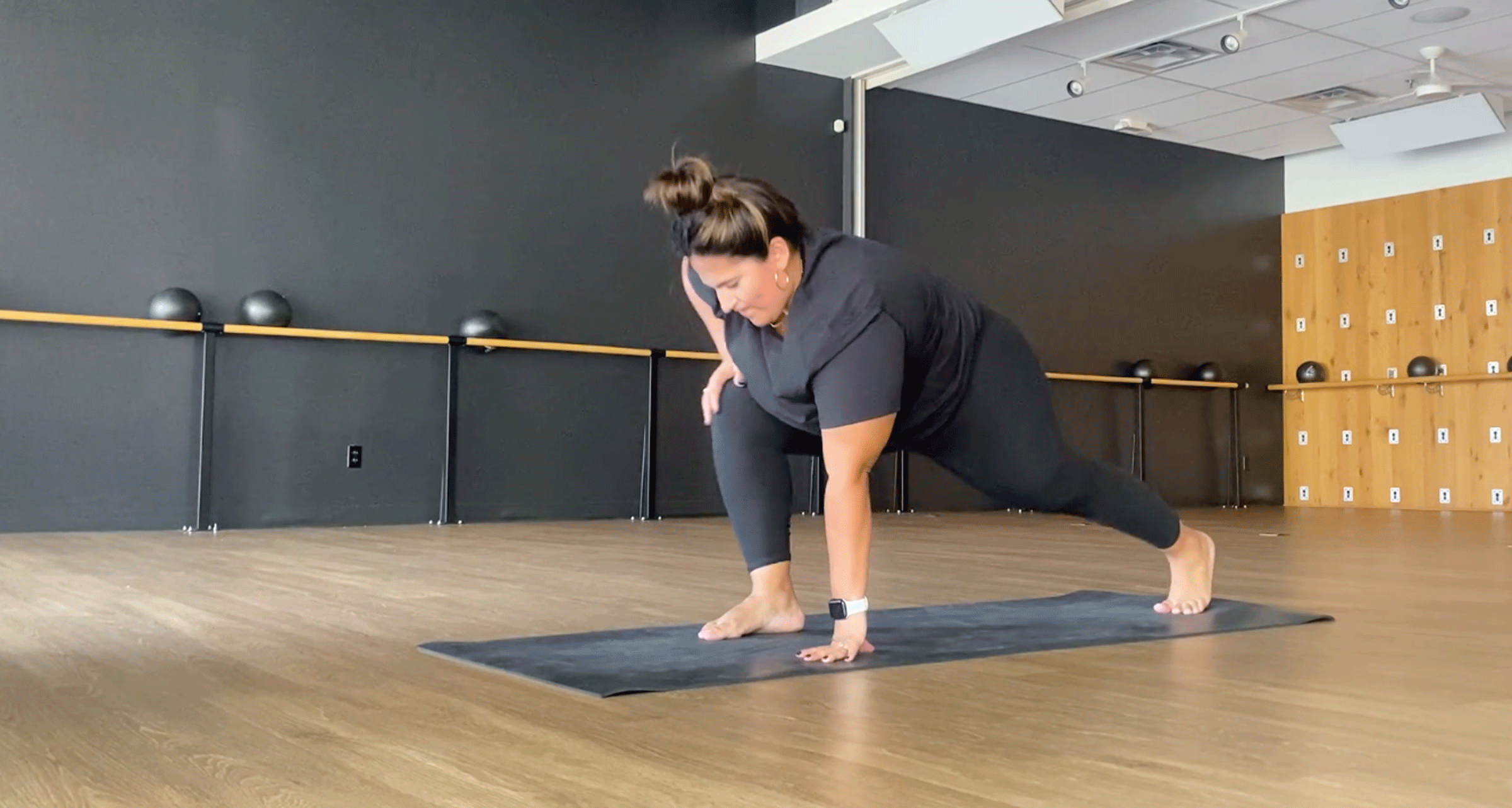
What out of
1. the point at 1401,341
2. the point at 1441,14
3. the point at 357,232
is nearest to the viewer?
the point at 357,232

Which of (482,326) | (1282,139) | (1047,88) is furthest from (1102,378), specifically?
(482,326)

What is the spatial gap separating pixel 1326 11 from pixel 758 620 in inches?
203

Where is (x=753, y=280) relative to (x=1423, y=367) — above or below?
below

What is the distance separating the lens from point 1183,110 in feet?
25.3

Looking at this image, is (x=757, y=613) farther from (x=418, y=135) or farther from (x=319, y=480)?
(x=418, y=135)

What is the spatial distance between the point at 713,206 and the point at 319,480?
4314 mm

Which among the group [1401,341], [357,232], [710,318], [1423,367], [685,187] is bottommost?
[710,318]

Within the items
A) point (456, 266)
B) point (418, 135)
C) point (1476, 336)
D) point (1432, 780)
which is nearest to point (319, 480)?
point (456, 266)

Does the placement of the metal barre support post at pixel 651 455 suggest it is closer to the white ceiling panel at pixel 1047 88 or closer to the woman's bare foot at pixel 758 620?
the white ceiling panel at pixel 1047 88

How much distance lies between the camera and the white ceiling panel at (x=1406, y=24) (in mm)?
5855

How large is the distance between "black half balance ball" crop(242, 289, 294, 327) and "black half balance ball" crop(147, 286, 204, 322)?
0.65ft

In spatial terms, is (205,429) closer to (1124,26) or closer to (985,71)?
(985,71)

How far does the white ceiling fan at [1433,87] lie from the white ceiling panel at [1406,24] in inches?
10.0

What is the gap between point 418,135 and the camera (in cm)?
592
